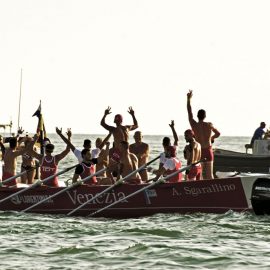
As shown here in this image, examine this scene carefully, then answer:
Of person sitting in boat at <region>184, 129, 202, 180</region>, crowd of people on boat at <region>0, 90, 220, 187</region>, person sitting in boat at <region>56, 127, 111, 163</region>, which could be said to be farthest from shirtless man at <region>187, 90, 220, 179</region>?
person sitting in boat at <region>56, 127, 111, 163</region>

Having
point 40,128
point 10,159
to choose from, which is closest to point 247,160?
point 40,128

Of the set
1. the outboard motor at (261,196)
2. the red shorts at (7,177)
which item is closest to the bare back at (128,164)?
the red shorts at (7,177)

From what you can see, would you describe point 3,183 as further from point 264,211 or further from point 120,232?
point 264,211

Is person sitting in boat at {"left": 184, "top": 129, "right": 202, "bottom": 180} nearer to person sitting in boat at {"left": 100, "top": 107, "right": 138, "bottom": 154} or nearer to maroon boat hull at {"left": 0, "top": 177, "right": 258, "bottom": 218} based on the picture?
maroon boat hull at {"left": 0, "top": 177, "right": 258, "bottom": 218}

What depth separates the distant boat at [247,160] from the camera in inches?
1138

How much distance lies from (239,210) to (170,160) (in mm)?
1829

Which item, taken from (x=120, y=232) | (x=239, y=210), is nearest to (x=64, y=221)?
(x=120, y=232)

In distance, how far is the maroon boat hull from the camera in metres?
18.5

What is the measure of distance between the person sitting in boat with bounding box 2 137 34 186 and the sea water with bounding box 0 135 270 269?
88 centimetres

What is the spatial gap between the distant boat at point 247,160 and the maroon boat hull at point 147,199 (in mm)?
9874

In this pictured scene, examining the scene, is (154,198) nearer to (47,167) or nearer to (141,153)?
(141,153)

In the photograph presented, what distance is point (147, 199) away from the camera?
19172 millimetres

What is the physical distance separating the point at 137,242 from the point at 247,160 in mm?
14136

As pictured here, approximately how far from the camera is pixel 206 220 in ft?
60.3
